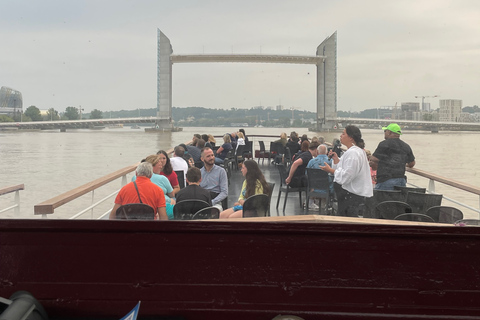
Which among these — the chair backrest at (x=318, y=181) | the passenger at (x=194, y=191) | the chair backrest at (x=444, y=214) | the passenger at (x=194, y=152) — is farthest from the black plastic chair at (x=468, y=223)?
the passenger at (x=194, y=152)

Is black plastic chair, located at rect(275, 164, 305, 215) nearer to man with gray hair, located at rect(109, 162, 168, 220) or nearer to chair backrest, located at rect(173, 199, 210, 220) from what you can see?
man with gray hair, located at rect(109, 162, 168, 220)

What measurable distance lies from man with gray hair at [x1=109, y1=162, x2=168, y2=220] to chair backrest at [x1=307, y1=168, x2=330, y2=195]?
872 mm

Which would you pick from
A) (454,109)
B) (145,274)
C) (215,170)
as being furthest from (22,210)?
(215,170)

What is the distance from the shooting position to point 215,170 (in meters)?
3.65

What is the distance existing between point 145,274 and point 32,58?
64 cm

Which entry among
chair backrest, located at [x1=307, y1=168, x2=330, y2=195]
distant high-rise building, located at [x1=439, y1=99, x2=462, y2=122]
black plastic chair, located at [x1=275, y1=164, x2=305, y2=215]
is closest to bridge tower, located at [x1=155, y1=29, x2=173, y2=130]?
distant high-rise building, located at [x1=439, y1=99, x2=462, y2=122]

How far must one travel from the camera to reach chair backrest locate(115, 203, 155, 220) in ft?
3.93

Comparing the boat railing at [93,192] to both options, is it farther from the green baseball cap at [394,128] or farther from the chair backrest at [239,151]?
the chair backrest at [239,151]

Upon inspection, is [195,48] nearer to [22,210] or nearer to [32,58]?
[32,58]

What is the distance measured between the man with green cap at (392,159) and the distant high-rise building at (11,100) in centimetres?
99

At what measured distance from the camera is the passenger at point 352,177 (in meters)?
1.51

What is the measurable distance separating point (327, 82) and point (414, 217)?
1.44 ft

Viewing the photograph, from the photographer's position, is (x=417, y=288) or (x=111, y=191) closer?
(x=417, y=288)

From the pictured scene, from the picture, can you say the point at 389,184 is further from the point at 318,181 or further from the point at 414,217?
the point at 318,181
